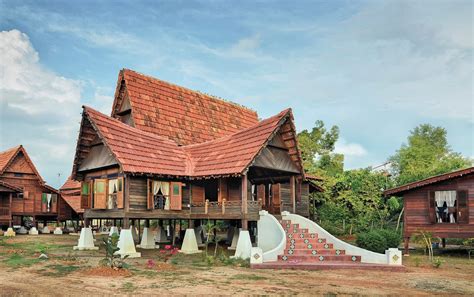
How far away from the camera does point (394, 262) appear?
18.3 meters

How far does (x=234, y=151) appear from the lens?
2331 centimetres

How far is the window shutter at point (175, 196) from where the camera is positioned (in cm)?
2347

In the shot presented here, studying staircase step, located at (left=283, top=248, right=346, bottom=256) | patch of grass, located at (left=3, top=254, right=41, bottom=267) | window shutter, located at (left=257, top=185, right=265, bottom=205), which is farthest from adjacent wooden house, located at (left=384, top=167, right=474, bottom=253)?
patch of grass, located at (left=3, top=254, right=41, bottom=267)

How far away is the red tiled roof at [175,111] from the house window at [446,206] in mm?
14791

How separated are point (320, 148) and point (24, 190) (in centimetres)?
2963

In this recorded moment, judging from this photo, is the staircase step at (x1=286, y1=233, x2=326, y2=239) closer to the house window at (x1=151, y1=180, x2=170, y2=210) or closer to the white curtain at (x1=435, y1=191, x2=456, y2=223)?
the house window at (x1=151, y1=180, x2=170, y2=210)

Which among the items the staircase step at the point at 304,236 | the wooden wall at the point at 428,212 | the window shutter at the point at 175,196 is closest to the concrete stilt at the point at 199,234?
the window shutter at the point at 175,196

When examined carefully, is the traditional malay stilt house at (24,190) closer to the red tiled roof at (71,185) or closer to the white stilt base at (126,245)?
the red tiled roof at (71,185)

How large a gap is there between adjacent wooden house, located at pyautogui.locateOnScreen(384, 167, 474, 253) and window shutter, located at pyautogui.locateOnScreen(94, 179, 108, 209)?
14.4 meters

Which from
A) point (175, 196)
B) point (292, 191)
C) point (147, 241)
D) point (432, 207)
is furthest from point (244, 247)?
point (432, 207)

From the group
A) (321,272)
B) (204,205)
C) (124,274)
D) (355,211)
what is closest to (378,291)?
(321,272)

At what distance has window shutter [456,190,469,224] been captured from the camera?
71.7 ft

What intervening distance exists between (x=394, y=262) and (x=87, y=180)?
16.6m

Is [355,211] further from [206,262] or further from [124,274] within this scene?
[124,274]
